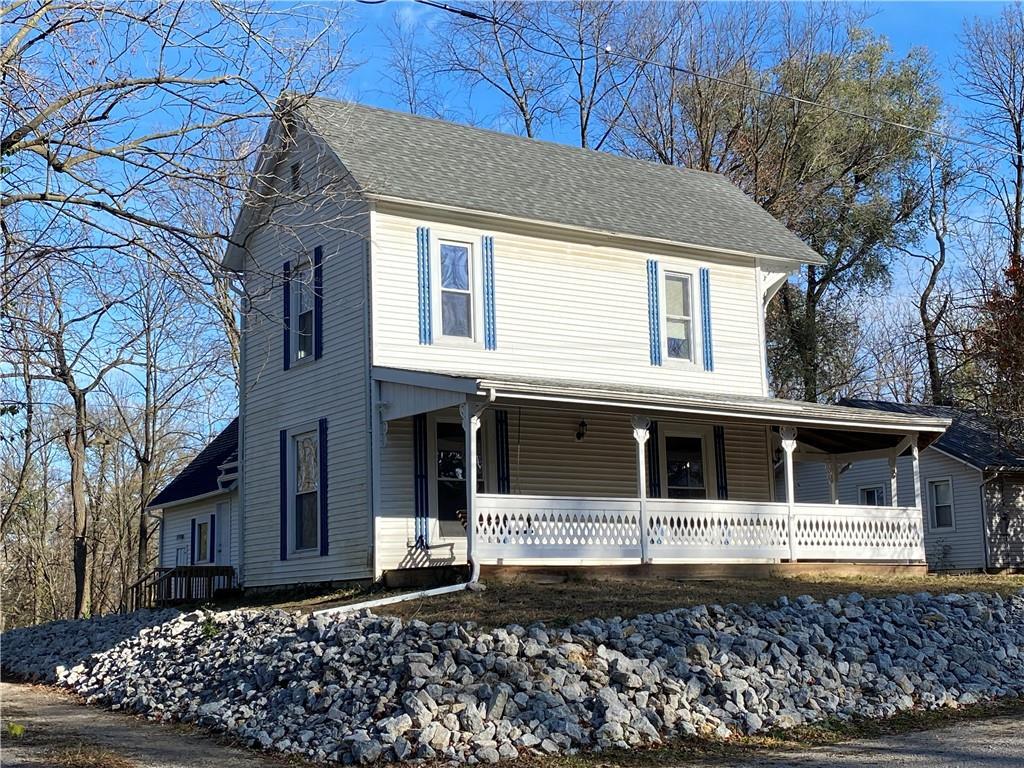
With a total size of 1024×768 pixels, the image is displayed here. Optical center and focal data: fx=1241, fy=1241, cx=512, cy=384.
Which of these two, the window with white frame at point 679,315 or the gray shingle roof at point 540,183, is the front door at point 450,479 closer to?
the gray shingle roof at point 540,183

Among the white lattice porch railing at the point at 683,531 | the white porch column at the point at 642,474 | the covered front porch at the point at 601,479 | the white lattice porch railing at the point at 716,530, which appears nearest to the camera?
the white lattice porch railing at the point at 683,531

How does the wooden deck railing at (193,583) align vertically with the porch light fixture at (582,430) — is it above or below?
below

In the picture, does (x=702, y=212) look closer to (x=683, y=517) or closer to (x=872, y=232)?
(x=683, y=517)

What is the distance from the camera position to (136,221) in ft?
32.0

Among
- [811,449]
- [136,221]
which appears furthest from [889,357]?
[136,221]

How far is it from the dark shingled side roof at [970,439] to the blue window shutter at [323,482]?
1409cm

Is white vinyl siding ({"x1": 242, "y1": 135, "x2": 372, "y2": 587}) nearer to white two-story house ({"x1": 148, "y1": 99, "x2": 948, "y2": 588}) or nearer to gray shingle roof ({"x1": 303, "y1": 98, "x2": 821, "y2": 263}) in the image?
white two-story house ({"x1": 148, "y1": 99, "x2": 948, "y2": 588})

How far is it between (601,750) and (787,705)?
2286 mm

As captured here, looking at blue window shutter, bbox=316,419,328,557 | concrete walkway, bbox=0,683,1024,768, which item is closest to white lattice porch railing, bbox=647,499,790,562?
blue window shutter, bbox=316,419,328,557

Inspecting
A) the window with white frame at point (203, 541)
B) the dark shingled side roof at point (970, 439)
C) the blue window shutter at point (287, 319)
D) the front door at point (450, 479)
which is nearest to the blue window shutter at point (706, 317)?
the front door at point (450, 479)

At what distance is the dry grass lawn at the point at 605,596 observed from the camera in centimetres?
1385

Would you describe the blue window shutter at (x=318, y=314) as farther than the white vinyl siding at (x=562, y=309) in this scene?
Yes

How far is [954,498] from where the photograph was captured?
94.8ft

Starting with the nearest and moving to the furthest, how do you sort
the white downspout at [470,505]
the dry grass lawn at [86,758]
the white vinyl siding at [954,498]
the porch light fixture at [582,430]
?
the dry grass lawn at [86,758], the white downspout at [470,505], the porch light fixture at [582,430], the white vinyl siding at [954,498]
